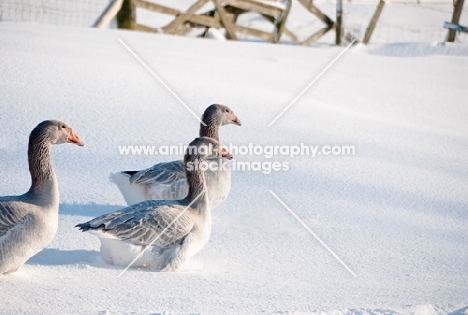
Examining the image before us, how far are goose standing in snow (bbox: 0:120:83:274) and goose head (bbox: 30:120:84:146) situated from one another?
0.07 feet

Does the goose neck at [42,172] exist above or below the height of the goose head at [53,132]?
below

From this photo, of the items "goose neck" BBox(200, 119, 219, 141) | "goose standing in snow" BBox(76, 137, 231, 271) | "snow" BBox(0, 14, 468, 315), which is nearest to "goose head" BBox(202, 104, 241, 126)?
"goose neck" BBox(200, 119, 219, 141)

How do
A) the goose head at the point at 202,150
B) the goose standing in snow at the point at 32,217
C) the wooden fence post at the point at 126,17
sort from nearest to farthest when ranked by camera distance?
the goose standing in snow at the point at 32,217 → the goose head at the point at 202,150 → the wooden fence post at the point at 126,17

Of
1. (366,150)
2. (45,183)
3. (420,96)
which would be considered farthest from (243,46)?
(45,183)

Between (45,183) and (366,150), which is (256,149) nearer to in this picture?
(366,150)

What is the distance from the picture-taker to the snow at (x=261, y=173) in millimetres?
4918

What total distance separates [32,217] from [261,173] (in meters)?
3.30

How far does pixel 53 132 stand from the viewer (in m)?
5.40

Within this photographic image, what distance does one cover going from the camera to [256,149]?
27.2 feet

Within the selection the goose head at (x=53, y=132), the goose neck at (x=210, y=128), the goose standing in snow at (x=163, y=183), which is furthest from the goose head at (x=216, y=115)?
the goose head at (x=53, y=132)

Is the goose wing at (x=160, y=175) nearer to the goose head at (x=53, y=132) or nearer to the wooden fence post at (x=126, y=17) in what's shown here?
the goose head at (x=53, y=132)

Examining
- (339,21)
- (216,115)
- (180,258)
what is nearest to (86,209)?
(180,258)

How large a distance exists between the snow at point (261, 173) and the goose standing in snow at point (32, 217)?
172 millimetres

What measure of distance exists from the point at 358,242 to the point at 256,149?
2.40 m
